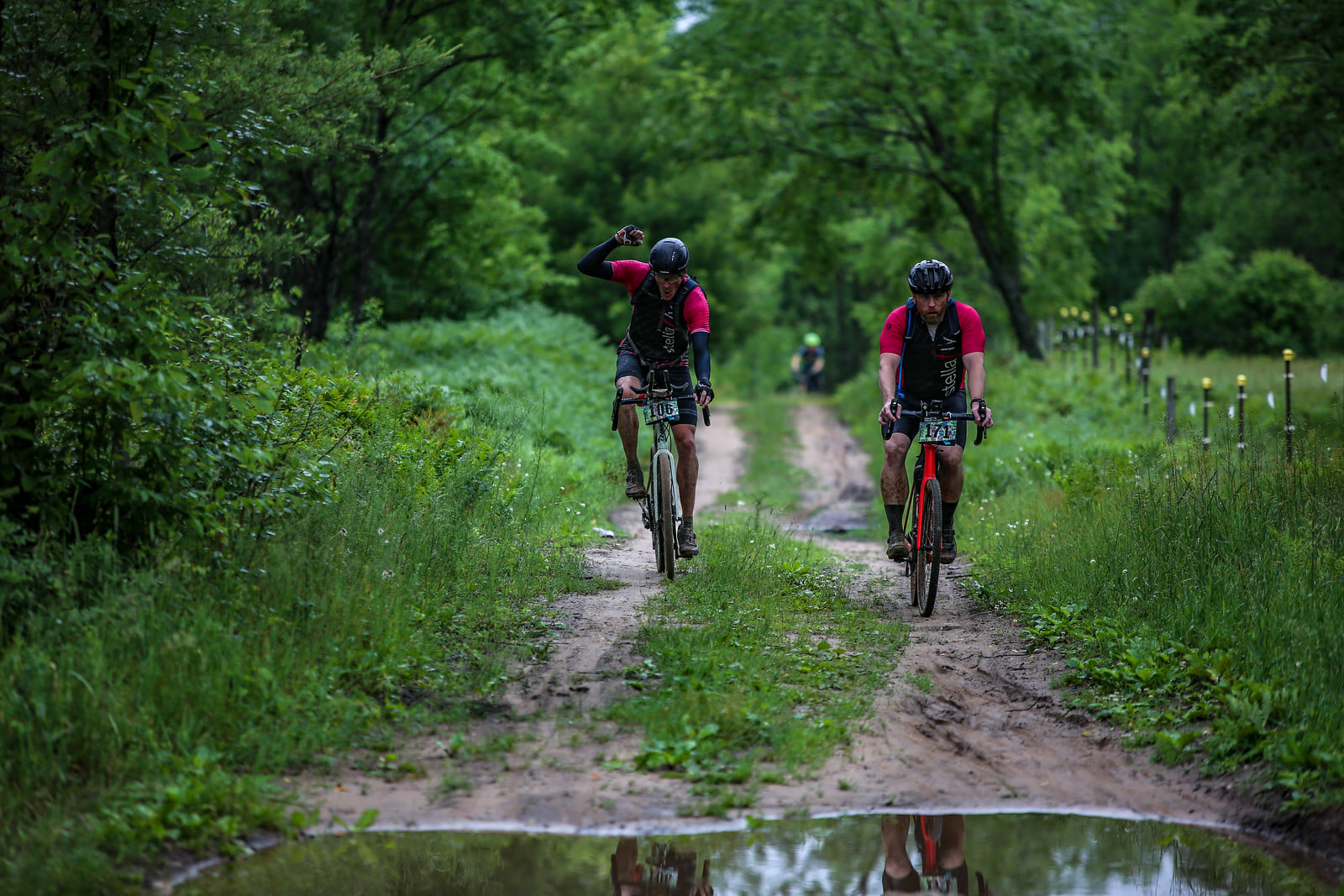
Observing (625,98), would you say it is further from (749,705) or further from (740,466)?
(749,705)

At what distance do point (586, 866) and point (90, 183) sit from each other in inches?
157

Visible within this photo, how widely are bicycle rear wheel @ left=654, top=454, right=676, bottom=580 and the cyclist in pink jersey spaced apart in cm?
151

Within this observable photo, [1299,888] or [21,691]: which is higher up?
[21,691]

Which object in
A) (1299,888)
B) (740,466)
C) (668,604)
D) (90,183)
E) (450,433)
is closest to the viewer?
(1299,888)

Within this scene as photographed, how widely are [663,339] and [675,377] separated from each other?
0.29 meters

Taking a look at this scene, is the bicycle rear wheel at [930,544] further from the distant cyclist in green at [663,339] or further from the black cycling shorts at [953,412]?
the distant cyclist in green at [663,339]

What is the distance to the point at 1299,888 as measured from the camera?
14.9 feet

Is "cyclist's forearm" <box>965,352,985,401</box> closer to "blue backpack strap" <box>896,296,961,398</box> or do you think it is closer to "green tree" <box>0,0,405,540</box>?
"blue backpack strap" <box>896,296,961,398</box>

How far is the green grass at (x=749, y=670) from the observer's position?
554cm

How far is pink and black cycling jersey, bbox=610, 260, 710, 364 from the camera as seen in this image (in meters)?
8.65

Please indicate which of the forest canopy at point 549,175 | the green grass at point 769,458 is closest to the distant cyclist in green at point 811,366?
the forest canopy at point 549,175

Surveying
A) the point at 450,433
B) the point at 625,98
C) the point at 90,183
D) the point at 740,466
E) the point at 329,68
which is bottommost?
the point at 740,466

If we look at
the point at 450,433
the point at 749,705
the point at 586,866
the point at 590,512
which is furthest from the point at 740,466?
the point at 586,866

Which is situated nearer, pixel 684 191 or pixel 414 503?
pixel 414 503
